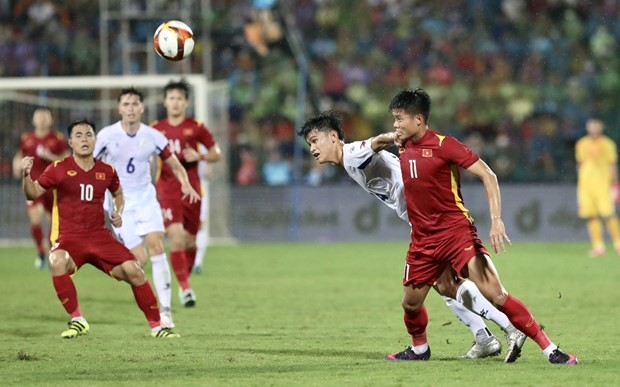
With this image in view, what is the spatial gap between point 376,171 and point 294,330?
8.08 ft

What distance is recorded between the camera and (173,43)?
10438 millimetres

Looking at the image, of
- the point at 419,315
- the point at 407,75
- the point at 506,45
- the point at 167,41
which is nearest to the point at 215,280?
the point at 167,41

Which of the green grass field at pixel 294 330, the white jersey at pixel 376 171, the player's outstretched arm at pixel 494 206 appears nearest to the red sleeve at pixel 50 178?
the green grass field at pixel 294 330

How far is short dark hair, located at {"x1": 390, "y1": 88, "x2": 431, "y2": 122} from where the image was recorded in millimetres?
7625

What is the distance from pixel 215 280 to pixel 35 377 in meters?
8.40

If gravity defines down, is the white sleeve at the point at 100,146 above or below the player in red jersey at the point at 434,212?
above

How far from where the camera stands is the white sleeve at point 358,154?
7852mm

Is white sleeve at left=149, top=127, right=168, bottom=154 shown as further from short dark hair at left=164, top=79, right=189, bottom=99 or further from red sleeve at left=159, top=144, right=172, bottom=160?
short dark hair at left=164, top=79, right=189, bottom=99

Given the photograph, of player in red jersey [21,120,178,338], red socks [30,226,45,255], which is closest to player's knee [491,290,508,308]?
player in red jersey [21,120,178,338]

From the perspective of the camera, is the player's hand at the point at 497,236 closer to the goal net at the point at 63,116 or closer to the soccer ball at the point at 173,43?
the soccer ball at the point at 173,43

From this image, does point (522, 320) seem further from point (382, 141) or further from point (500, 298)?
point (382, 141)

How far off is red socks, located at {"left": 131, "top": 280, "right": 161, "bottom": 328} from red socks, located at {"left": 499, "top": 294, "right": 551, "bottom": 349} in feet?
10.8

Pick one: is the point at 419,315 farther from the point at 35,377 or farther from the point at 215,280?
the point at 215,280

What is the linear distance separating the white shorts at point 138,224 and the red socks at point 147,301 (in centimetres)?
154
